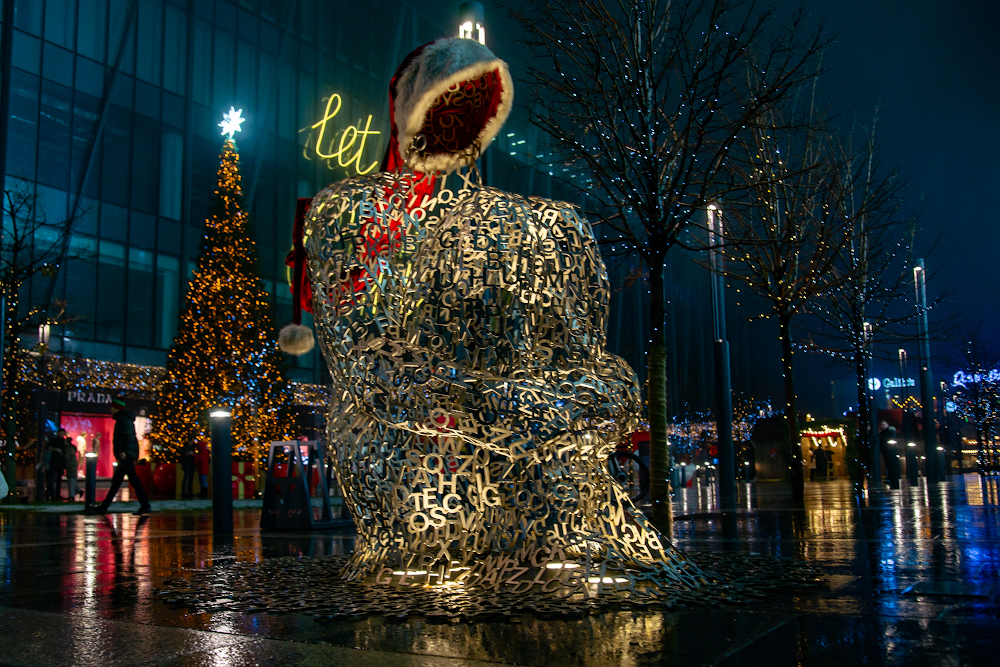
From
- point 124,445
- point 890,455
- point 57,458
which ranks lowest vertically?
point 890,455

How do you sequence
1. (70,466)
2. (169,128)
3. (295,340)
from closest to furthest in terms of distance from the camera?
1. (295,340)
2. (70,466)
3. (169,128)

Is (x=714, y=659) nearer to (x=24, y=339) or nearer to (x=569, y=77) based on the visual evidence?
(x=569, y=77)

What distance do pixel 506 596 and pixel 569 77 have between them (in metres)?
6.13

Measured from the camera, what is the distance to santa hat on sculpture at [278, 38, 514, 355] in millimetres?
4852

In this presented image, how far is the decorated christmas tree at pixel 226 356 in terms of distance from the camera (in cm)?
2114

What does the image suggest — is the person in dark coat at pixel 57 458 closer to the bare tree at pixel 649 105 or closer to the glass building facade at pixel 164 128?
the glass building facade at pixel 164 128

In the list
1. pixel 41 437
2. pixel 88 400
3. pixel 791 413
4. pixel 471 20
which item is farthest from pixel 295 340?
pixel 88 400

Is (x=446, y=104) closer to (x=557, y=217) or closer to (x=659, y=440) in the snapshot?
(x=557, y=217)

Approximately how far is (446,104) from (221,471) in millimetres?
6977

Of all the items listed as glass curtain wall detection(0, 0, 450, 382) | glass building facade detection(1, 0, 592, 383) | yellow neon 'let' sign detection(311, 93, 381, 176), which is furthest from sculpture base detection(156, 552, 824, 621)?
yellow neon 'let' sign detection(311, 93, 381, 176)

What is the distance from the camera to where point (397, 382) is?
14.5 ft

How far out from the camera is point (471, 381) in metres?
4.28

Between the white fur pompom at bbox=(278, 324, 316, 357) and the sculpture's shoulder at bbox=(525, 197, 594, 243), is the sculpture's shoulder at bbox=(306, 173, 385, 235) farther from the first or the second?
the white fur pompom at bbox=(278, 324, 316, 357)

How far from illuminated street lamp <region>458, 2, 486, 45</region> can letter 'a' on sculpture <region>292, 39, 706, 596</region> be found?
5.03 m
